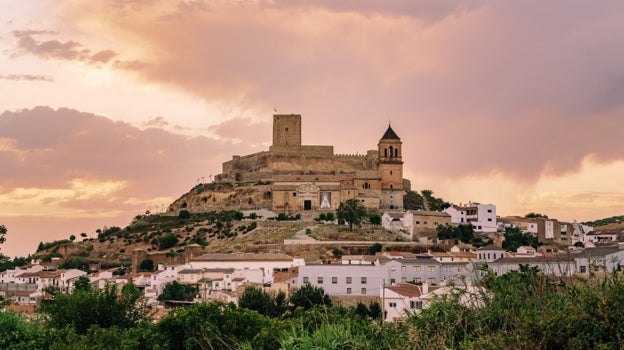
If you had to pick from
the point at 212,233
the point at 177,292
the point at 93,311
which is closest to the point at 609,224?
the point at 212,233

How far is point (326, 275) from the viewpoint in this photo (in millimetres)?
37688

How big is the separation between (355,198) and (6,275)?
26.3 meters

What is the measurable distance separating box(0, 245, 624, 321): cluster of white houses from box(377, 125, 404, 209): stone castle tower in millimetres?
19443

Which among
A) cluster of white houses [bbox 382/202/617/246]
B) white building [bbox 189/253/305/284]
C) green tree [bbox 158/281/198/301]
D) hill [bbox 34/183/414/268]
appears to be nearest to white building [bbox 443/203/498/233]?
cluster of white houses [bbox 382/202/617/246]

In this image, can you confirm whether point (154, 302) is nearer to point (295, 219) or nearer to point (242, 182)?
point (295, 219)

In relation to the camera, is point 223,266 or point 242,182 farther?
point 242,182

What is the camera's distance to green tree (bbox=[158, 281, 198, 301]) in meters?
39.1

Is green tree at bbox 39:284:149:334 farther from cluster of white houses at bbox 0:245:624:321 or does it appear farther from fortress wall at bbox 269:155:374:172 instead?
fortress wall at bbox 269:155:374:172

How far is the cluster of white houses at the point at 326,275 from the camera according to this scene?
34.2 metres

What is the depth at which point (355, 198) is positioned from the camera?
67.1 meters

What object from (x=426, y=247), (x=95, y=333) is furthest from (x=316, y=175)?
(x=95, y=333)

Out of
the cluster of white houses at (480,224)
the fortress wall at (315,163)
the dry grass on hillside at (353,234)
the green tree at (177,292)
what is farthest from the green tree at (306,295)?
the fortress wall at (315,163)

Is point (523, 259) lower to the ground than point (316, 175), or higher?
lower

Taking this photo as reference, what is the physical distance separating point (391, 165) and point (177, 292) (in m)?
36.3
